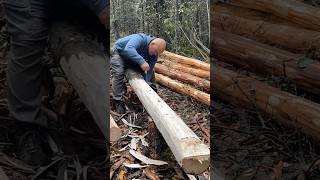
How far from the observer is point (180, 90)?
2.76 m

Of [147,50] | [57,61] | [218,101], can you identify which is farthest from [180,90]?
[57,61]

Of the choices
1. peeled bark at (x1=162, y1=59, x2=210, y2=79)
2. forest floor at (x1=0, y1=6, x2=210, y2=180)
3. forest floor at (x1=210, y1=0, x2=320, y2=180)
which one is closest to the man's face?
forest floor at (x1=0, y1=6, x2=210, y2=180)

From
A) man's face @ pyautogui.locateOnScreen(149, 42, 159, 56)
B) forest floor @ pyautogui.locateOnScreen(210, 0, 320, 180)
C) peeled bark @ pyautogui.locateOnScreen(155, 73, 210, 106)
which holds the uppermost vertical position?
man's face @ pyautogui.locateOnScreen(149, 42, 159, 56)

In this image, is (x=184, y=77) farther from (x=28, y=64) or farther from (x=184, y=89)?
(x=28, y=64)

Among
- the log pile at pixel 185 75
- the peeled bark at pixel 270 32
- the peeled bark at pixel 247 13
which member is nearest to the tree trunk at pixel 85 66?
the log pile at pixel 185 75

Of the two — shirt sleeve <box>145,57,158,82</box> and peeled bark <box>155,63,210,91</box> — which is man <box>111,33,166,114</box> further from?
peeled bark <box>155,63,210,91</box>

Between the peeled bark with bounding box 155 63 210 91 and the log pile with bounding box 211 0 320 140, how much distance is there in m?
0.15

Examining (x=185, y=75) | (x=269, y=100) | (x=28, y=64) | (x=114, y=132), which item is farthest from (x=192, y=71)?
(x=28, y=64)

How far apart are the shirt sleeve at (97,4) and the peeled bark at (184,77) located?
102 cm

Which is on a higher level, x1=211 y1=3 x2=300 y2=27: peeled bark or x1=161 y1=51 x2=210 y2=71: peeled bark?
x1=211 y1=3 x2=300 y2=27: peeled bark

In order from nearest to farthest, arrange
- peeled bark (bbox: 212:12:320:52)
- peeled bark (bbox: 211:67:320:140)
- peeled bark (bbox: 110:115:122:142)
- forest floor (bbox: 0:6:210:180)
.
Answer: forest floor (bbox: 0:6:210:180) < peeled bark (bbox: 110:115:122:142) < peeled bark (bbox: 211:67:320:140) < peeled bark (bbox: 212:12:320:52)

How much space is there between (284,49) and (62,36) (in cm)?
133

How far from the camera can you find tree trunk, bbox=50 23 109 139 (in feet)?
5.46

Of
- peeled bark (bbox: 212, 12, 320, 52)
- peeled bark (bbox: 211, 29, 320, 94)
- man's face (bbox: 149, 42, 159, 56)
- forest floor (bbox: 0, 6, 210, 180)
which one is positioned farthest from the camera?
peeled bark (bbox: 212, 12, 320, 52)
